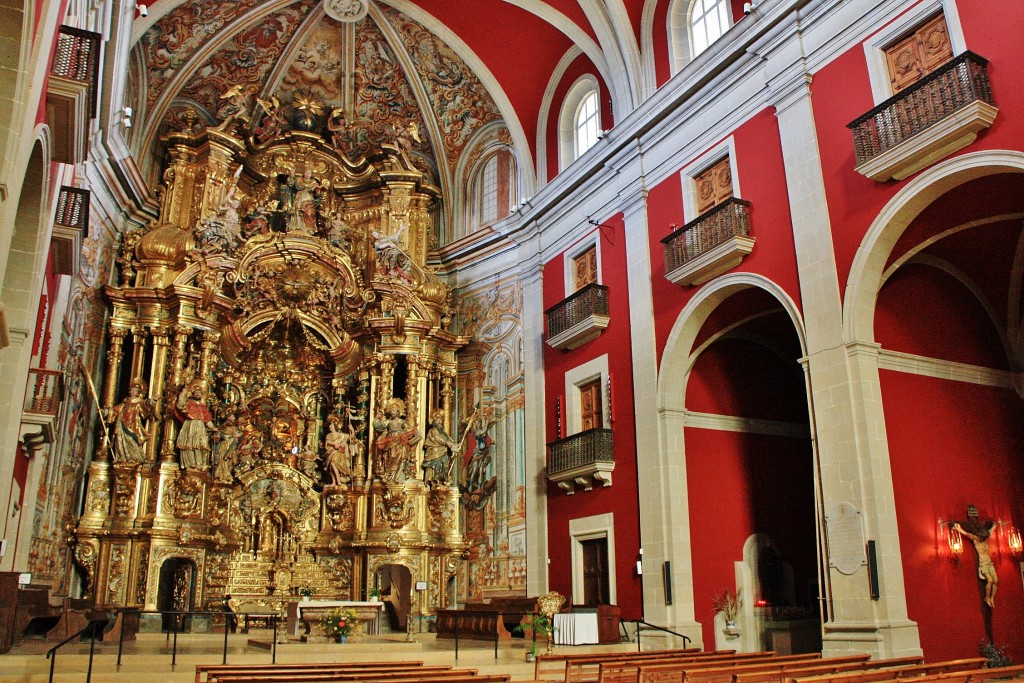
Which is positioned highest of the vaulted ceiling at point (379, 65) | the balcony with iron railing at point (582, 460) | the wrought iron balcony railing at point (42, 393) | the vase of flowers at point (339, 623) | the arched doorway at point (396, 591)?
the vaulted ceiling at point (379, 65)

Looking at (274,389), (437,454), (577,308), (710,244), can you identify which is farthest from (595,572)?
(274,389)

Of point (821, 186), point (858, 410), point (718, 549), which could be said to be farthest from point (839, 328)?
point (718, 549)

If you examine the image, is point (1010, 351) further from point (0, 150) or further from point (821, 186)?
point (0, 150)

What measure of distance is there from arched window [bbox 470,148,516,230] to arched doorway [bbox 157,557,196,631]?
11.1m

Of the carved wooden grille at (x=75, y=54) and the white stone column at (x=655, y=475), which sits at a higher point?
the carved wooden grille at (x=75, y=54)

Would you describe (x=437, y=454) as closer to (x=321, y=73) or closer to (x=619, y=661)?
(x=321, y=73)

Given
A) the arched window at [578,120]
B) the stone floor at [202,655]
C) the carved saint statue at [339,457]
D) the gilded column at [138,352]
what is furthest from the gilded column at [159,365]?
the arched window at [578,120]

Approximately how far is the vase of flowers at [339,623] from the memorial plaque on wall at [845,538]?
753 centimetres

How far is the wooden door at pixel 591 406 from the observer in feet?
57.5

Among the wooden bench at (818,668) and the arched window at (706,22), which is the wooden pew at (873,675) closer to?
the wooden bench at (818,668)

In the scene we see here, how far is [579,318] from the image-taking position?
17797 millimetres

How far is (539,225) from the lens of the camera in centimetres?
2050

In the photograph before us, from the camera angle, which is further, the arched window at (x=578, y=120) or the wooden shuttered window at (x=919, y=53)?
the arched window at (x=578, y=120)

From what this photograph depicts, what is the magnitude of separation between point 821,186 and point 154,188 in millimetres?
15638
